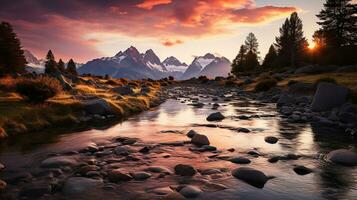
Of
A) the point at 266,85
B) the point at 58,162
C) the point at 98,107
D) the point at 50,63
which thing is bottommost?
the point at 58,162

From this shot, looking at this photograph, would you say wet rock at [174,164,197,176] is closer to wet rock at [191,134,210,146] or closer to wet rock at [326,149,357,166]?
wet rock at [191,134,210,146]

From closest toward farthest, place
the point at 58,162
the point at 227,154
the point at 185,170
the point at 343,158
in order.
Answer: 1. the point at 185,170
2. the point at 58,162
3. the point at 343,158
4. the point at 227,154

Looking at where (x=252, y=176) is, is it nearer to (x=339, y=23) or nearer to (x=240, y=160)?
(x=240, y=160)

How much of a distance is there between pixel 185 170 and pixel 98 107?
43.2ft

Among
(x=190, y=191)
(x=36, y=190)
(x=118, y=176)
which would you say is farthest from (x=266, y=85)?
(x=36, y=190)

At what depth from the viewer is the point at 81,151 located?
11.3 meters

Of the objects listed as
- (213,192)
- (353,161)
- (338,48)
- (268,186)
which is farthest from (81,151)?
(338,48)

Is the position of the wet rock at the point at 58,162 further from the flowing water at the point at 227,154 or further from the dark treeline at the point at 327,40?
the dark treeline at the point at 327,40

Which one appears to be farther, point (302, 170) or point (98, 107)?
point (98, 107)

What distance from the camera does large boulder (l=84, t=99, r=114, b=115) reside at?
2029 centimetres

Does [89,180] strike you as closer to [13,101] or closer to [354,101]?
[13,101]

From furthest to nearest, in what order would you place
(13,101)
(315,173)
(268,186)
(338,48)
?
(338,48)
(13,101)
(315,173)
(268,186)

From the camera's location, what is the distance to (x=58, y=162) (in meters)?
9.52

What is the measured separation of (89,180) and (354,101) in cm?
1830
